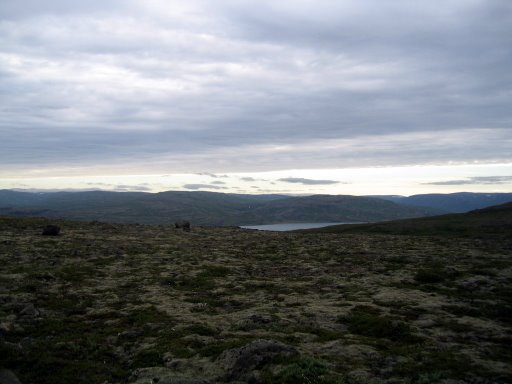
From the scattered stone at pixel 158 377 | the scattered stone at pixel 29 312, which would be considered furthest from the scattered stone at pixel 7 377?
the scattered stone at pixel 29 312

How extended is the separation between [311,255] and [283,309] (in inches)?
795

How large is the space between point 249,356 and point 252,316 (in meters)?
6.51

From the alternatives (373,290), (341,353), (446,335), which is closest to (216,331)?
(341,353)

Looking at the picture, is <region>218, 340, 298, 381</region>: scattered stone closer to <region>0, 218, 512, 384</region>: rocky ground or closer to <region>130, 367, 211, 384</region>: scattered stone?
<region>0, 218, 512, 384</region>: rocky ground

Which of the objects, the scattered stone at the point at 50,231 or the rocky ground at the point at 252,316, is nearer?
the rocky ground at the point at 252,316

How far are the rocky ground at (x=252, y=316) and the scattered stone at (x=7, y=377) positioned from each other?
0.66 metres

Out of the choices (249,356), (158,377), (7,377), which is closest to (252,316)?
(249,356)

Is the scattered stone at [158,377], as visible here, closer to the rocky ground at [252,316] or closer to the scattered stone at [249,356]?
the rocky ground at [252,316]

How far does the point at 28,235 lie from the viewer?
46781mm

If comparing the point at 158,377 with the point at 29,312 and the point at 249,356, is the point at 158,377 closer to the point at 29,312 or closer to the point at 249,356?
the point at 249,356

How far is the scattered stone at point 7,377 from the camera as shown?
40.8ft

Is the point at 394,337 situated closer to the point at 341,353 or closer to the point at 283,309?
the point at 341,353

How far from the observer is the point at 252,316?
792 inches

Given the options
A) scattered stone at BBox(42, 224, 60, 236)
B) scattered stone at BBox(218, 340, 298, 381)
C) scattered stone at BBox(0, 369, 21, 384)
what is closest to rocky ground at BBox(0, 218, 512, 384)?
scattered stone at BBox(218, 340, 298, 381)
